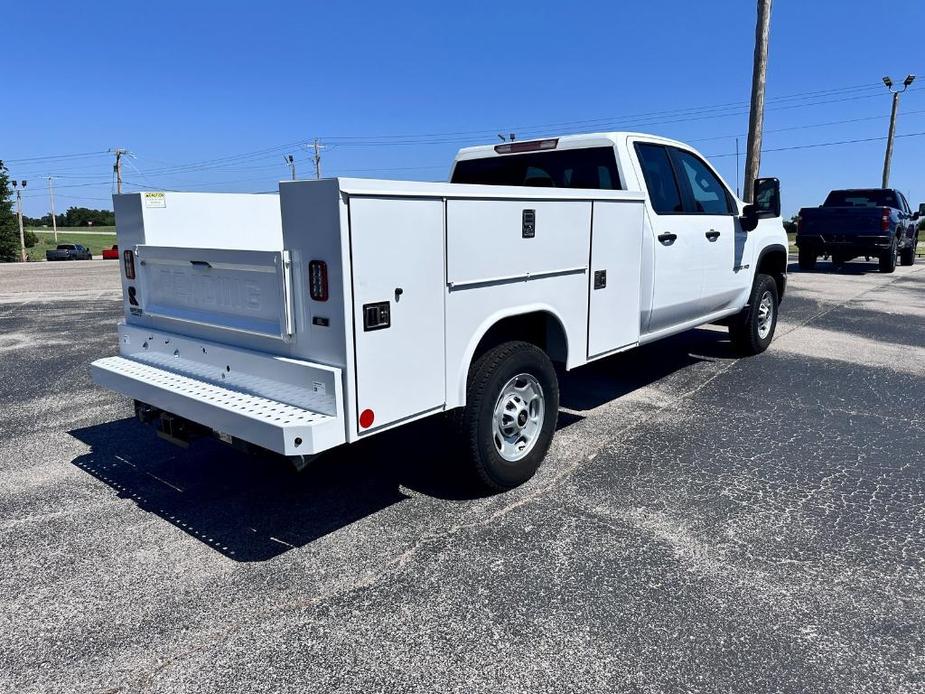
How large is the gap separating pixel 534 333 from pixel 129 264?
2.57 m

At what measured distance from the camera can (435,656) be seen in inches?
108

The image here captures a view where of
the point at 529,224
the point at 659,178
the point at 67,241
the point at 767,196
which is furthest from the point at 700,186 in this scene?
the point at 67,241

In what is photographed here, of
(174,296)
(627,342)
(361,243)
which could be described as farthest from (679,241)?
(174,296)

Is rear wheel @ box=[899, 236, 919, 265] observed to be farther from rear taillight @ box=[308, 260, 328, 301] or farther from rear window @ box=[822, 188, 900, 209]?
rear taillight @ box=[308, 260, 328, 301]

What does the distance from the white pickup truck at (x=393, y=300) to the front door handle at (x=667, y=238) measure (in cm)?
2

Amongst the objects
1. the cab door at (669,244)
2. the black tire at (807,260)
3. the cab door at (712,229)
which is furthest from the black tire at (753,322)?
the black tire at (807,260)

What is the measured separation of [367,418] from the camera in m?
3.31

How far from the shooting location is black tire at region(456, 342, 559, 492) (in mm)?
3873

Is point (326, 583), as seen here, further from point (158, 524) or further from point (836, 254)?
point (836, 254)

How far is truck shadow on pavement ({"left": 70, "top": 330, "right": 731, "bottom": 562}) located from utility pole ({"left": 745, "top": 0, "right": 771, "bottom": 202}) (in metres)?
12.7

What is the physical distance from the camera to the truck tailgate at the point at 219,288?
341cm

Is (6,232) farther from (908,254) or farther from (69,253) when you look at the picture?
(908,254)

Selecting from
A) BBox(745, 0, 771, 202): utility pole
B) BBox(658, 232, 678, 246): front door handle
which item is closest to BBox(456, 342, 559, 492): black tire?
BBox(658, 232, 678, 246): front door handle

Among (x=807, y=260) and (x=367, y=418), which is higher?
(x=367, y=418)
